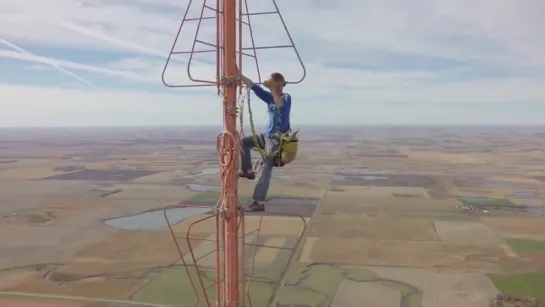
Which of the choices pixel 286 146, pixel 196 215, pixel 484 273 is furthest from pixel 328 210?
pixel 286 146

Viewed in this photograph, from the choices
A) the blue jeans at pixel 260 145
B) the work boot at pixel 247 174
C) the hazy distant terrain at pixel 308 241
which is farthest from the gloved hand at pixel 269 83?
the hazy distant terrain at pixel 308 241

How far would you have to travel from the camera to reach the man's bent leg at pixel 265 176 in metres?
8.63

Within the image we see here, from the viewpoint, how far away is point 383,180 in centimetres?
5331

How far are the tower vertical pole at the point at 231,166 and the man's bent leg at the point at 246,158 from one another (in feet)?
3.00

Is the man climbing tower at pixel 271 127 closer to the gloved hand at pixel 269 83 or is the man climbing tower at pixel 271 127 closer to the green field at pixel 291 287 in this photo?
the gloved hand at pixel 269 83

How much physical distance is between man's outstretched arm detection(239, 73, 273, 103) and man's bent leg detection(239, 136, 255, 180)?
2.69 ft

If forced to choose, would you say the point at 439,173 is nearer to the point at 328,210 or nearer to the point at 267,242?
the point at 328,210

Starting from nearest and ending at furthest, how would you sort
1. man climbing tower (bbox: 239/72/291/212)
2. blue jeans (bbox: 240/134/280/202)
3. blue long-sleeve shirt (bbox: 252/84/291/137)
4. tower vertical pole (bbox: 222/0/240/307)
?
tower vertical pole (bbox: 222/0/240/307)
man climbing tower (bbox: 239/72/291/212)
blue long-sleeve shirt (bbox: 252/84/291/137)
blue jeans (bbox: 240/134/280/202)

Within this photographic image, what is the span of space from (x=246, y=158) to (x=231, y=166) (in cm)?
122

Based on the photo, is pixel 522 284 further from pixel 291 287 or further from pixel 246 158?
pixel 246 158

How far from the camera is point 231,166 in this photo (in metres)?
7.47

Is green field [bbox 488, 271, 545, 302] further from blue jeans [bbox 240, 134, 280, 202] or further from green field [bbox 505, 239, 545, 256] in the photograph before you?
blue jeans [bbox 240, 134, 280, 202]

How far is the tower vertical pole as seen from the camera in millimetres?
7180

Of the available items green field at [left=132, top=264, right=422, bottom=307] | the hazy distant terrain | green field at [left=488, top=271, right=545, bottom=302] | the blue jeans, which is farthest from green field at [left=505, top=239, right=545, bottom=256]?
the blue jeans
